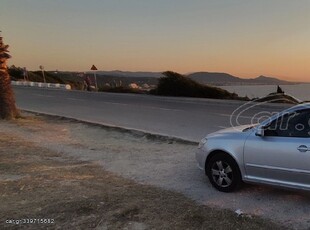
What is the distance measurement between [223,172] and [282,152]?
105 centimetres

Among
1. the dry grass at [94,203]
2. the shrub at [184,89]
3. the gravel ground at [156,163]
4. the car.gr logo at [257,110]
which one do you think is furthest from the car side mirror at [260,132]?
the shrub at [184,89]

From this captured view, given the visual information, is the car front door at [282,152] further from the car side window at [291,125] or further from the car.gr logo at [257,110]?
the car.gr logo at [257,110]

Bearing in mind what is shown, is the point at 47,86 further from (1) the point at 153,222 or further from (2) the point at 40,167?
(1) the point at 153,222

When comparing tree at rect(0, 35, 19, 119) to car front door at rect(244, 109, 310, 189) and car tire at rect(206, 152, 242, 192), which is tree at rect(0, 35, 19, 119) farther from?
car front door at rect(244, 109, 310, 189)

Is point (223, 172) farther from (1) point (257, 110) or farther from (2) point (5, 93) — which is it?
(1) point (257, 110)

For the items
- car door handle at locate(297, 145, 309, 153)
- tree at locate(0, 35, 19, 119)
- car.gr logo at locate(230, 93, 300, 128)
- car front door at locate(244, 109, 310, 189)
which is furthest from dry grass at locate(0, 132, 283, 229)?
car.gr logo at locate(230, 93, 300, 128)

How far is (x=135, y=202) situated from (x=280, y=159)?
2015 mm

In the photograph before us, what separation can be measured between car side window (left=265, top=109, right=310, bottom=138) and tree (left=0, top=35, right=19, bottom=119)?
1105cm

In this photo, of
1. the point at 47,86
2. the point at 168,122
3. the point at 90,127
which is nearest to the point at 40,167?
the point at 90,127

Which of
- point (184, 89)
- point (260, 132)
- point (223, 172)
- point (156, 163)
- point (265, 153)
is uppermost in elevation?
point (260, 132)

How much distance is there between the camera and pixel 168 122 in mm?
15367

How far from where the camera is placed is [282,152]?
578cm

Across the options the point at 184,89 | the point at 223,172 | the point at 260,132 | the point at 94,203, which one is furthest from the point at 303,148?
the point at 184,89

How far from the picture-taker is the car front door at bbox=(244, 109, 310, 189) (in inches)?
221
